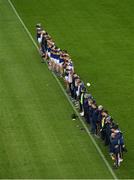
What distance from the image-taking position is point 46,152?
75.9 ft

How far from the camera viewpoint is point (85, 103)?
25.5 meters

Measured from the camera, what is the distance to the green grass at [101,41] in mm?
27688

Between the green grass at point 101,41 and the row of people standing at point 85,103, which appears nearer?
the row of people standing at point 85,103

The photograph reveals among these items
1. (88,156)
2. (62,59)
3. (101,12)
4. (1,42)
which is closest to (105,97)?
(62,59)

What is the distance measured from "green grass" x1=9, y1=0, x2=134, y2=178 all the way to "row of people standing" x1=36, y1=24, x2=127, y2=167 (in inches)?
35.9

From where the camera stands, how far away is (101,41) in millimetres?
37594

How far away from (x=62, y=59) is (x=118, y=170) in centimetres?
987

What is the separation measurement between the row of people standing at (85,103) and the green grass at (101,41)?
912mm

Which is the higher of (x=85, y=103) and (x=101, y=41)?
(x=101, y=41)

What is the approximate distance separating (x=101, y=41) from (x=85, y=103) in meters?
12.7

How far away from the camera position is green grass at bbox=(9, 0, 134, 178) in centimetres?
2769

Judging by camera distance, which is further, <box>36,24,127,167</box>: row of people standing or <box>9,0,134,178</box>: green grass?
<box>9,0,134,178</box>: green grass

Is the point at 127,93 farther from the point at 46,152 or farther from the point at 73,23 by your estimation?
the point at 73,23

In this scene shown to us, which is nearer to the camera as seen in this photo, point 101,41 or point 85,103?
point 85,103
